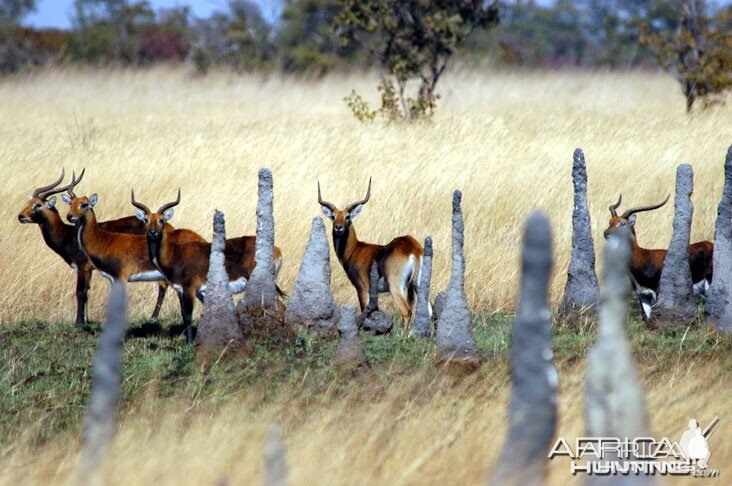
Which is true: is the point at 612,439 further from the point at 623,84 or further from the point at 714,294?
the point at 623,84

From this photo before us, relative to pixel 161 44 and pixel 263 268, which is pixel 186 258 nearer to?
pixel 263 268

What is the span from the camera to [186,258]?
312 inches

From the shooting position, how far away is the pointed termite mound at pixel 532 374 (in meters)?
2.93

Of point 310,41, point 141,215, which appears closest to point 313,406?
point 141,215

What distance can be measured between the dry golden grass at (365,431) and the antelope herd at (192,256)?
5.91 feet

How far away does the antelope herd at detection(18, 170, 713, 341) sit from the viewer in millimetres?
7887

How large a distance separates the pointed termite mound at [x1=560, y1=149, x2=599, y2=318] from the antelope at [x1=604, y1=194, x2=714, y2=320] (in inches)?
20.8

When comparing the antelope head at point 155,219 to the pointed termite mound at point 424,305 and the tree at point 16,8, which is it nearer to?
the pointed termite mound at point 424,305

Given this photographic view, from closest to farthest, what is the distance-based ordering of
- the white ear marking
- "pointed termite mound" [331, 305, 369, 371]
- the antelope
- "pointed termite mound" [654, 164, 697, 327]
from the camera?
1. "pointed termite mound" [331, 305, 369, 371]
2. "pointed termite mound" [654, 164, 697, 327]
3. the white ear marking
4. the antelope

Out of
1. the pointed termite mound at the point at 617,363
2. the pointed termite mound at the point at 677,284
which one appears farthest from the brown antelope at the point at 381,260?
the pointed termite mound at the point at 617,363

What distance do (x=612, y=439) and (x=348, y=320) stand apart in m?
3.53

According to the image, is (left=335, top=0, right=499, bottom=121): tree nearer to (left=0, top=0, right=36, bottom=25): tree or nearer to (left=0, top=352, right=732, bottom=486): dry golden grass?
(left=0, top=352, right=732, bottom=486): dry golden grass

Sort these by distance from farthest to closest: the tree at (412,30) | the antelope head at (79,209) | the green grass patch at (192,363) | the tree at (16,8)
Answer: the tree at (16,8), the tree at (412,30), the antelope head at (79,209), the green grass patch at (192,363)

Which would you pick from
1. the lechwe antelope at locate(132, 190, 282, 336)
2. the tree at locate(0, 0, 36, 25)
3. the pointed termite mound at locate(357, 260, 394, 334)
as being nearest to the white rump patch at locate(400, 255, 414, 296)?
the pointed termite mound at locate(357, 260, 394, 334)
